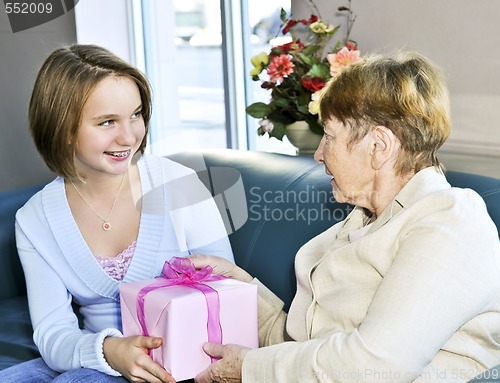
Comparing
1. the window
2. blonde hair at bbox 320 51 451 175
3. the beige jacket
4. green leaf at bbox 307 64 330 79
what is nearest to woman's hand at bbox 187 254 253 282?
the beige jacket

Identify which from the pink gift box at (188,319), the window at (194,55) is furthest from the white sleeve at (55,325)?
the window at (194,55)

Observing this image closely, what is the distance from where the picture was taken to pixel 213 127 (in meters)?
3.95

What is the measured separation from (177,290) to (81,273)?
375 mm

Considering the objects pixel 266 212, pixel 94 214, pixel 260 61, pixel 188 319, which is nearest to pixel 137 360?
pixel 188 319

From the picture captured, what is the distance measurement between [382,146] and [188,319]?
0.53m

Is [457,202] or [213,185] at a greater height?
[457,202]

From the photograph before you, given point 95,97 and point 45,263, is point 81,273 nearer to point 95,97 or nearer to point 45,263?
point 45,263

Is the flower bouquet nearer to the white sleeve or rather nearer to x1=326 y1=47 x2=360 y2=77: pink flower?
x1=326 y1=47 x2=360 y2=77: pink flower

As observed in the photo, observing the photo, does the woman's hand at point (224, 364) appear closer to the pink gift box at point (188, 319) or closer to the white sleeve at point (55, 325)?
the pink gift box at point (188, 319)

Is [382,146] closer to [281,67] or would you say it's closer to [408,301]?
[408,301]

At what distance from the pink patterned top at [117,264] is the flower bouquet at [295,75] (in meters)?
0.80

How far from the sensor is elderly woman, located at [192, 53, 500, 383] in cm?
130

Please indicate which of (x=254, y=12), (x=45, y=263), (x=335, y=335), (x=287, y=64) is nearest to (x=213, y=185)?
(x=287, y=64)

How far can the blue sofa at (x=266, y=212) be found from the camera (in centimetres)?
211
